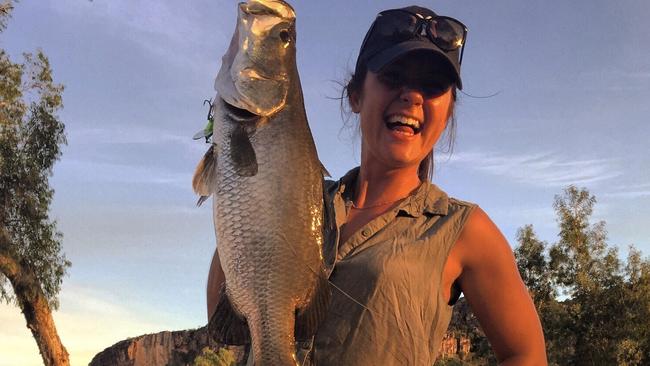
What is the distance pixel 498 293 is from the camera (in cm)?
300

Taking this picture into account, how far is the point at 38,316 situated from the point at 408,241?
21396mm

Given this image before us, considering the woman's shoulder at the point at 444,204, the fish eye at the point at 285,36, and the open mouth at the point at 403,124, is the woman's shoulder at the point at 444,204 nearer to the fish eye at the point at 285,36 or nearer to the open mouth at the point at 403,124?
the open mouth at the point at 403,124

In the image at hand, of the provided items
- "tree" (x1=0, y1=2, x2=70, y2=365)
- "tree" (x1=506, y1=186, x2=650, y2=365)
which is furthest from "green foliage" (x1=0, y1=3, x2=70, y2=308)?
"tree" (x1=506, y1=186, x2=650, y2=365)

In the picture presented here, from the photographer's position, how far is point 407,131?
306 centimetres

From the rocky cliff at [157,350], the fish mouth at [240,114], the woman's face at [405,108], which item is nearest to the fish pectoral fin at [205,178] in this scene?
the fish mouth at [240,114]

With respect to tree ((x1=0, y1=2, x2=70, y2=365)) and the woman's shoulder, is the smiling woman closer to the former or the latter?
the woman's shoulder

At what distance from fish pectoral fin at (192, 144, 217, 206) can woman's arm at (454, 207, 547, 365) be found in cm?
110

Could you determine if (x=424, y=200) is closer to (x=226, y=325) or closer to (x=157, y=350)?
(x=226, y=325)

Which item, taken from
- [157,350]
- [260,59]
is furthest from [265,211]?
[157,350]

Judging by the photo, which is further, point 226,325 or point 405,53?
point 405,53

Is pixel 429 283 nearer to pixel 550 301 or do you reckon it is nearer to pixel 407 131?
pixel 407 131

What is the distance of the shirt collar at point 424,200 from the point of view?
3.08m

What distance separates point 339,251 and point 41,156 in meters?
21.6

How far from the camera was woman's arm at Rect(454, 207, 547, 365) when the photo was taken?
299cm
